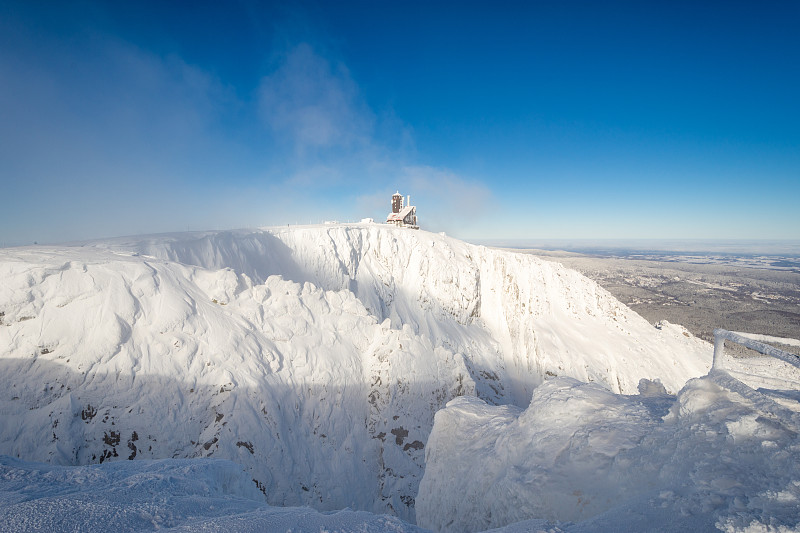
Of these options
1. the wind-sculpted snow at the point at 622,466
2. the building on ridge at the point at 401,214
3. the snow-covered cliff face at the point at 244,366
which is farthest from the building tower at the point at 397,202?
the wind-sculpted snow at the point at 622,466

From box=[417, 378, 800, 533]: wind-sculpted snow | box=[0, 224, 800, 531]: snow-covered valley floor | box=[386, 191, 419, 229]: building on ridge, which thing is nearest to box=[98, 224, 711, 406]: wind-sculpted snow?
box=[0, 224, 800, 531]: snow-covered valley floor

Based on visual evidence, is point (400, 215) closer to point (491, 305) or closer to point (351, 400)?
point (491, 305)

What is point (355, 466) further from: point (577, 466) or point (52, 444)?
point (577, 466)

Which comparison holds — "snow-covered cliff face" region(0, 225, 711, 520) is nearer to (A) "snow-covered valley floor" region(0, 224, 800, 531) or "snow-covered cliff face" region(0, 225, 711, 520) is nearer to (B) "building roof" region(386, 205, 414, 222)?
(A) "snow-covered valley floor" region(0, 224, 800, 531)

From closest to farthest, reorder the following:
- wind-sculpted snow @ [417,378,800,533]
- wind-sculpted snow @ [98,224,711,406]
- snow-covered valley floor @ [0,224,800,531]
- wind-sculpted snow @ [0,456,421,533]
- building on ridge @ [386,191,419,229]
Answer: wind-sculpted snow @ [417,378,800,533], wind-sculpted snow @ [0,456,421,533], snow-covered valley floor @ [0,224,800,531], wind-sculpted snow @ [98,224,711,406], building on ridge @ [386,191,419,229]

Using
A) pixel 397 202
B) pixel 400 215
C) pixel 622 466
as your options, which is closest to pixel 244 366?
pixel 622 466

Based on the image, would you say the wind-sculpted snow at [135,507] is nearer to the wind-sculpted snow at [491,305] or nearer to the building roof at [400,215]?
A: the wind-sculpted snow at [491,305]

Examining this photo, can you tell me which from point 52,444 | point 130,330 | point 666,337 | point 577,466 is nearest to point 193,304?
point 130,330
